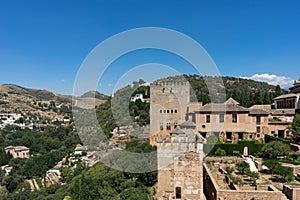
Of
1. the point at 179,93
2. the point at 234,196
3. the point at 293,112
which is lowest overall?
the point at 234,196

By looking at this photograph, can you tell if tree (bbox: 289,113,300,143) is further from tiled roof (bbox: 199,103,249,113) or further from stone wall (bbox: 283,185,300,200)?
stone wall (bbox: 283,185,300,200)

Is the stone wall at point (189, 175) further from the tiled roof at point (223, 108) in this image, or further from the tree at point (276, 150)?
the tiled roof at point (223, 108)

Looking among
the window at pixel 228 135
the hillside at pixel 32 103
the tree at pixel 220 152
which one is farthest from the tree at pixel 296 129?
the hillside at pixel 32 103

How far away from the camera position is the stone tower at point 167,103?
65.9 ft

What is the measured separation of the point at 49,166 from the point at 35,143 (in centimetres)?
1621

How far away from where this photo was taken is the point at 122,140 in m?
19.9

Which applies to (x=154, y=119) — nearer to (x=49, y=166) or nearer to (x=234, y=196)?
(x=234, y=196)

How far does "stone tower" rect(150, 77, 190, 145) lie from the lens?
790 inches

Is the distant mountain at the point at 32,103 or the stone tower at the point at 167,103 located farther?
the distant mountain at the point at 32,103

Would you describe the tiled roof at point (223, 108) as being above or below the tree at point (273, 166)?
above

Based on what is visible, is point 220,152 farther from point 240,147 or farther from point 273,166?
point 273,166

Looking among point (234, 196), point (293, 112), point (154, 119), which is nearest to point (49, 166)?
point (154, 119)

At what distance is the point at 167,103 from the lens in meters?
20.4

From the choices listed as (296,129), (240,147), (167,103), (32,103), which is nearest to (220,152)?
(240,147)
